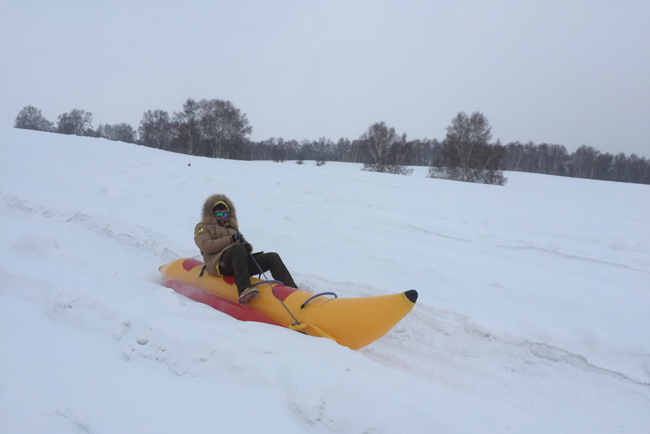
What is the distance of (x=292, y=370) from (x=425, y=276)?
3.25 m

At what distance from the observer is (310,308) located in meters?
3.01

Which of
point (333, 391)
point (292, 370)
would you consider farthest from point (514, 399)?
point (292, 370)

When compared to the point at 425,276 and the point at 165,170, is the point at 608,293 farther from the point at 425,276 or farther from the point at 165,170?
the point at 165,170

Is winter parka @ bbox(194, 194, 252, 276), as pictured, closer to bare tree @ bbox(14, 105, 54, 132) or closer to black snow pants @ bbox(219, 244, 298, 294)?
black snow pants @ bbox(219, 244, 298, 294)

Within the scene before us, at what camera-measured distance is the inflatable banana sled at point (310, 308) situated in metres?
2.71

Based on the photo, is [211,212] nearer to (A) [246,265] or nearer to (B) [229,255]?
(B) [229,255]

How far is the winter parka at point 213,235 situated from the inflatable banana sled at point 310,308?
0.69 feet

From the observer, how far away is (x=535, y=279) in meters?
4.81

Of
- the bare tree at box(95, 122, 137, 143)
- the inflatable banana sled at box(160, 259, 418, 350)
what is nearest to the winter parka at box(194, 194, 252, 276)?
the inflatable banana sled at box(160, 259, 418, 350)

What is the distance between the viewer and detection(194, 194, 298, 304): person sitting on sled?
3.48 metres

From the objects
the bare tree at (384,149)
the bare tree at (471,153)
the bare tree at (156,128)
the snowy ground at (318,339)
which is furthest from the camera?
the bare tree at (156,128)

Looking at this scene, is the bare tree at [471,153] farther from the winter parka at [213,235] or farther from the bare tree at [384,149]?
the winter parka at [213,235]

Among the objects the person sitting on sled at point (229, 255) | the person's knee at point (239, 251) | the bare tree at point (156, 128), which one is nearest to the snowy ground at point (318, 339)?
the person sitting on sled at point (229, 255)

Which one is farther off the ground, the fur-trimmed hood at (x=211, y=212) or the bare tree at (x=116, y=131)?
the bare tree at (x=116, y=131)
